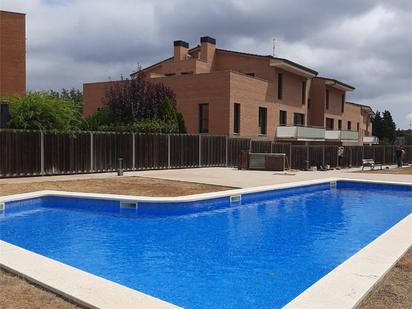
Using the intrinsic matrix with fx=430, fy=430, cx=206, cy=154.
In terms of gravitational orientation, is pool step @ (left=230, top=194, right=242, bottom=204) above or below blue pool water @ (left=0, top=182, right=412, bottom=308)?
above

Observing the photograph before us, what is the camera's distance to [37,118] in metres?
17.3

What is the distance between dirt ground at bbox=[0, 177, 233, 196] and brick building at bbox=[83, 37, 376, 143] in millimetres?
14916

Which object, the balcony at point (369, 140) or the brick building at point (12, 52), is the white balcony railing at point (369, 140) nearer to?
the balcony at point (369, 140)

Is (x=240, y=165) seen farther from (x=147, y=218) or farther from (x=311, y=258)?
(x=311, y=258)

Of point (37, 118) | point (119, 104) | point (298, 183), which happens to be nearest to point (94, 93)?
point (119, 104)

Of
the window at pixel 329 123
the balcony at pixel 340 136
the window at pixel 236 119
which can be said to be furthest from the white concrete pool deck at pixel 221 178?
the window at pixel 329 123

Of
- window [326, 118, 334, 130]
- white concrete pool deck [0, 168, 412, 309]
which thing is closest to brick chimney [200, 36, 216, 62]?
window [326, 118, 334, 130]

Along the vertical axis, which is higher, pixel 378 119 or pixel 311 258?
pixel 378 119

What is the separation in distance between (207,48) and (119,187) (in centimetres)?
2476

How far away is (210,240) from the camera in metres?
8.59

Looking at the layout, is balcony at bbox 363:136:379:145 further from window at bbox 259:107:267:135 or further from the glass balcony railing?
window at bbox 259:107:267:135

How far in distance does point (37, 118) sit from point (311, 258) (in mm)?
13592

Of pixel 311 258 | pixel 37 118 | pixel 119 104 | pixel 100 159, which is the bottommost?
pixel 311 258

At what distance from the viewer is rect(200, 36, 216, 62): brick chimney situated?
3656 centimetres
